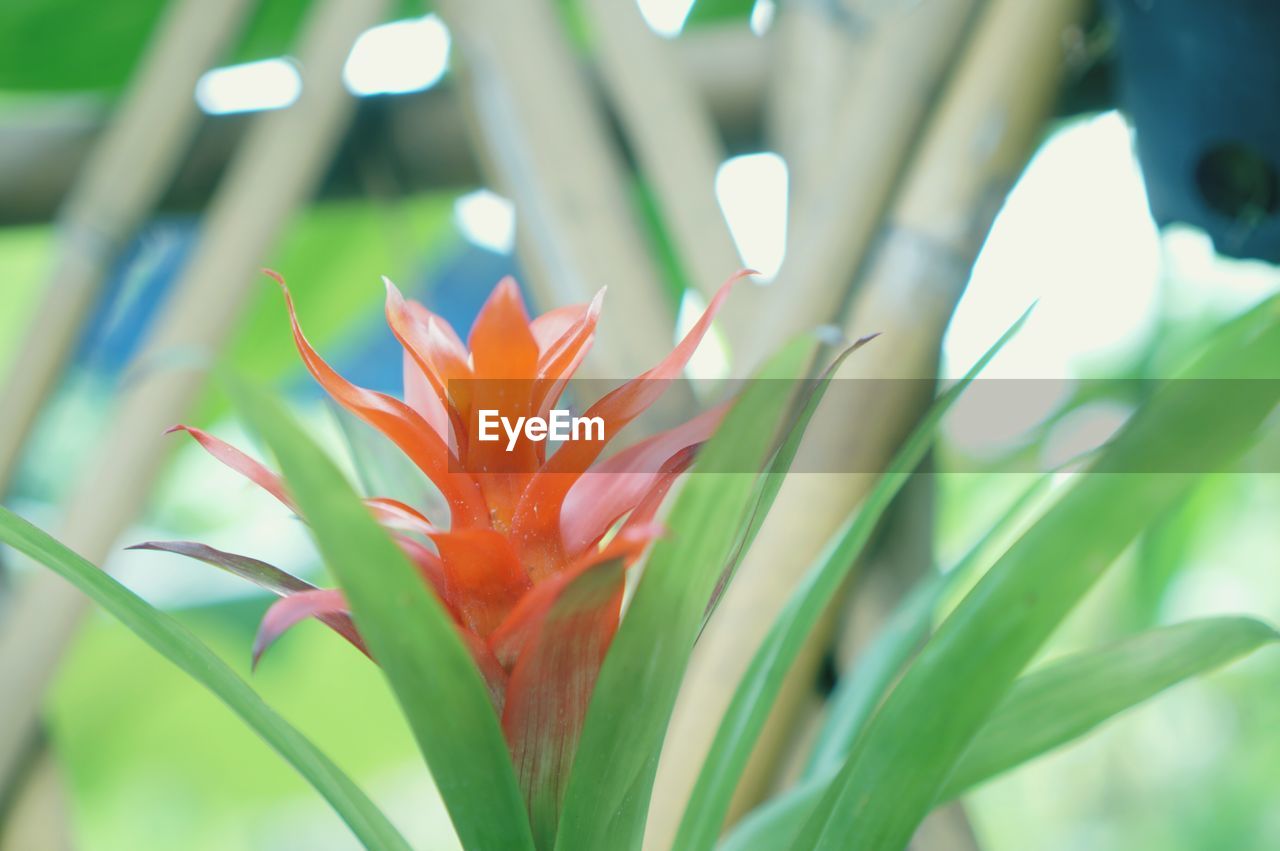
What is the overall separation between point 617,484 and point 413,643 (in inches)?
2.7

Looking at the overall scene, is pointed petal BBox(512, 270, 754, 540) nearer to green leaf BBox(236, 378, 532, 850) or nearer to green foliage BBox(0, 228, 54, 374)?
green leaf BBox(236, 378, 532, 850)

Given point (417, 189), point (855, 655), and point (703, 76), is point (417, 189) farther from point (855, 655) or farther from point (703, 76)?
point (855, 655)

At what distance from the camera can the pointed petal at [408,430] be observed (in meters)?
0.26

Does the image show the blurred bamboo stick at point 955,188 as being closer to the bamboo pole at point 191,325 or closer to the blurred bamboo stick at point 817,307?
the blurred bamboo stick at point 817,307

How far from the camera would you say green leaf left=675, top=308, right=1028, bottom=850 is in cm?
30

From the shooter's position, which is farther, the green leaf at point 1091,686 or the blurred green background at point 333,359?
the blurred green background at point 333,359

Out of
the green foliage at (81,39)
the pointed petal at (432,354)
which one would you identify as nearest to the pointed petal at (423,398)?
the pointed petal at (432,354)

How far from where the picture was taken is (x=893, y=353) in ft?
1.71

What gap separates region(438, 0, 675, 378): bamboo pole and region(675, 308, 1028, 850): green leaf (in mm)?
283

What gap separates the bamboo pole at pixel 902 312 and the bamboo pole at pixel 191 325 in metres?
0.32

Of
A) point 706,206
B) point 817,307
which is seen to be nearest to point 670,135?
point 706,206

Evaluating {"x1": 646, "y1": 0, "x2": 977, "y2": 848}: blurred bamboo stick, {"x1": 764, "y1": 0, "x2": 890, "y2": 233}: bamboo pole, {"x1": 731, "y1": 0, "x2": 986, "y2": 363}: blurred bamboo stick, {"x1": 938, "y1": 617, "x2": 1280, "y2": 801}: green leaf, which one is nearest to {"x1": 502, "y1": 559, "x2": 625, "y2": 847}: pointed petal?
{"x1": 938, "y1": 617, "x2": 1280, "y2": 801}: green leaf

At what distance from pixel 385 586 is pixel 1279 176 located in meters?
0.56

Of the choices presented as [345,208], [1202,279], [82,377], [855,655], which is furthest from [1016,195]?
[82,377]
